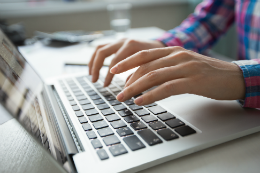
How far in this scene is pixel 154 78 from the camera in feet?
1.15

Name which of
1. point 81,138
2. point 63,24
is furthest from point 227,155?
point 63,24

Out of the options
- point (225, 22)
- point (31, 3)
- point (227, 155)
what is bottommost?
point (227, 155)

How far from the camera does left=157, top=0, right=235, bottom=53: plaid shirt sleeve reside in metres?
0.82

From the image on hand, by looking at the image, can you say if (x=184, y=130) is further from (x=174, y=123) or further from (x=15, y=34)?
(x=15, y=34)

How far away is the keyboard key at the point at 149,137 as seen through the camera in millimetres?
278

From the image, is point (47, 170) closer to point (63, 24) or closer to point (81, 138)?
point (81, 138)

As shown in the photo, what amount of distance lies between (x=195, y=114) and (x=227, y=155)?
0.31 ft

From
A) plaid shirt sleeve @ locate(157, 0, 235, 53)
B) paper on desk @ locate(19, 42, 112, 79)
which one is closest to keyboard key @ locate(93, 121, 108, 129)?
paper on desk @ locate(19, 42, 112, 79)

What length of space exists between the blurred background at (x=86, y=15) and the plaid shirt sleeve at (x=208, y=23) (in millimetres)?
881

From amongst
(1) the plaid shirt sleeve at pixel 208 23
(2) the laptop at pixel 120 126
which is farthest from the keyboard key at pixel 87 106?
(1) the plaid shirt sleeve at pixel 208 23

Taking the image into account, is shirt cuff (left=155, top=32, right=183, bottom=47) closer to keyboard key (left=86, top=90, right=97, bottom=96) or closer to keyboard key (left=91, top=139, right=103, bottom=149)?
keyboard key (left=86, top=90, right=97, bottom=96)

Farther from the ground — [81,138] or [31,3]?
[31,3]

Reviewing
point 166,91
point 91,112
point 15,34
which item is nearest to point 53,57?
point 15,34

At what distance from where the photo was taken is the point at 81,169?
0.25 metres
